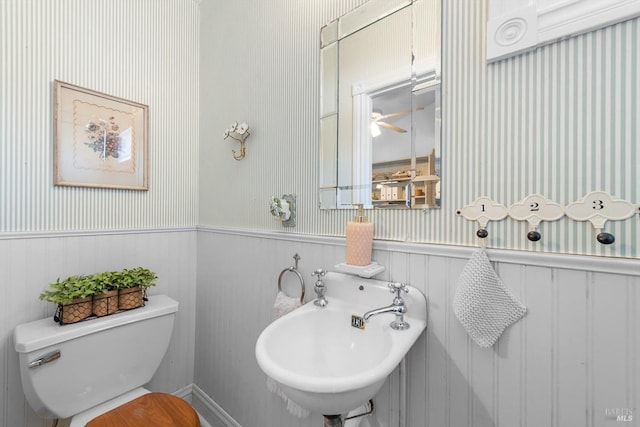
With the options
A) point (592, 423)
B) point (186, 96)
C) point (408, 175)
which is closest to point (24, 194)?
point (186, 96)

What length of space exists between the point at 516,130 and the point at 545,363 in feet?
2.00

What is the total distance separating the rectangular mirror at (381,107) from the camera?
0.90 m

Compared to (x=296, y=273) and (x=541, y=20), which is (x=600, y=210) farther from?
(x=296, y=273)

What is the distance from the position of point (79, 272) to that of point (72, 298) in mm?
280

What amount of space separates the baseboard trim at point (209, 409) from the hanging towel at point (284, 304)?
0.81 metres

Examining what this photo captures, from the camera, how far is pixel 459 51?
84cm

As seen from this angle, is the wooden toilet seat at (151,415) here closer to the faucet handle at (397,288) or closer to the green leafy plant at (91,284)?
the green leafy plant at (91,284)

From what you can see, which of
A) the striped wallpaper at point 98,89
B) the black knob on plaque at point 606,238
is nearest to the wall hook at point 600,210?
the black knob on plaque at point 606,238

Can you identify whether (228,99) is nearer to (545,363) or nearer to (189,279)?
(189,279)

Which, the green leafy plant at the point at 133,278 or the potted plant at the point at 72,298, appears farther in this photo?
the green leafy plant at the point at 133,278

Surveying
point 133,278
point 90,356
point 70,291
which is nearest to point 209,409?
point 90,356

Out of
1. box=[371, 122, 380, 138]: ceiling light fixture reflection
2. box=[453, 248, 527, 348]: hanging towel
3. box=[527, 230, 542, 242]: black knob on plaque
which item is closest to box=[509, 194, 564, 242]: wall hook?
box=[527, 230, 542, 242]: black knob on plaque

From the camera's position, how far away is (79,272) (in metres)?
1.37

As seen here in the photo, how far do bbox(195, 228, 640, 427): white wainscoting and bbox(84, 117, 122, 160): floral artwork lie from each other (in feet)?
3.57
